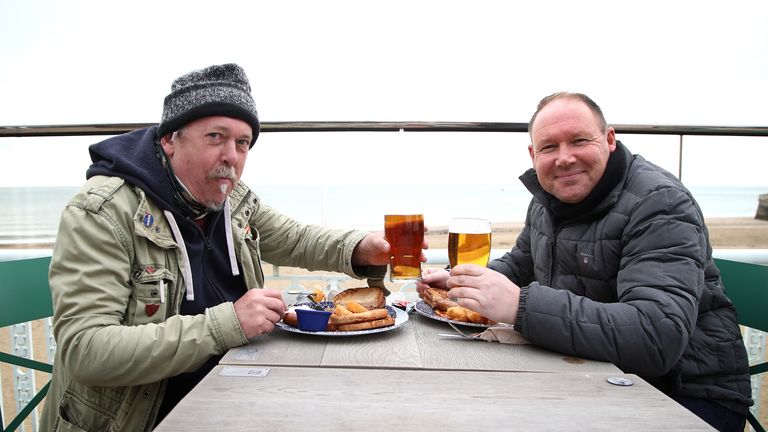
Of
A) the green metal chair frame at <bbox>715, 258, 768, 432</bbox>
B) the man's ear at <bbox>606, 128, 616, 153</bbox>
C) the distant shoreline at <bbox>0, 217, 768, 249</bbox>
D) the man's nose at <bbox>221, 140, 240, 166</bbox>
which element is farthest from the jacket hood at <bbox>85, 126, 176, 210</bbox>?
the distant shoreline at <bbox>0, 217, 768, 249</bbox>

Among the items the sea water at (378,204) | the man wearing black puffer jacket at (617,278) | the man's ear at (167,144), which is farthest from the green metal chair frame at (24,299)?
the sea water at (378,204)

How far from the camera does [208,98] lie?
4.30 ft

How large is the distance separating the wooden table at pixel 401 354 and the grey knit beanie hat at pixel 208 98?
24.5 inches

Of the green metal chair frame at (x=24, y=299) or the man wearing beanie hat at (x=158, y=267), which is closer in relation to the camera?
the man wearing beanie hat at (x=158, y=267)

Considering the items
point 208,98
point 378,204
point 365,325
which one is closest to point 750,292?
point 365,325

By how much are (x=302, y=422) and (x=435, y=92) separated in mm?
6075

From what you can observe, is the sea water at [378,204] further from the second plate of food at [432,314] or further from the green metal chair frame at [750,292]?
the second plate of food at [432,314]

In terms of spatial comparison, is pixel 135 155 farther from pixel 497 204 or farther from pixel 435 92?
pixel 497 204

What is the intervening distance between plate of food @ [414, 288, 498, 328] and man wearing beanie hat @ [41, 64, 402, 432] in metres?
0.28

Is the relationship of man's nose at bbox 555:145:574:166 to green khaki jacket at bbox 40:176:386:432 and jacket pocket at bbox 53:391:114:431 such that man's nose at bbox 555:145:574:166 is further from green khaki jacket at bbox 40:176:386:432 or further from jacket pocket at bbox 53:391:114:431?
jacket pocket at bbox 53:391:114:431

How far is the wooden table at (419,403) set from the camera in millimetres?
707

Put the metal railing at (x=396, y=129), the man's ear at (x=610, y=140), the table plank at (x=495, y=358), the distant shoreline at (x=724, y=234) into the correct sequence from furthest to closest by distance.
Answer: the distant shoreline at (x=724, y=234) < the metal railing at (x=396, y=129) < the man's ear at (x=610, y=140) < the table plank at (x=495, y=358)

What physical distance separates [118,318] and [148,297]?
10 cm

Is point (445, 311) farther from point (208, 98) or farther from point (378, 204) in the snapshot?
point (378, 204)
